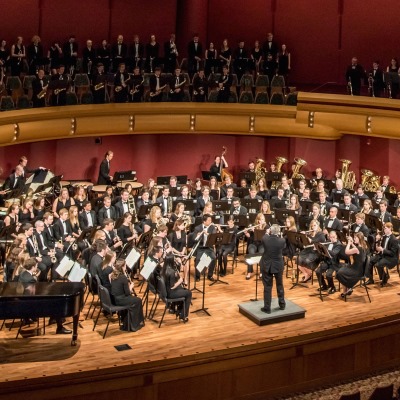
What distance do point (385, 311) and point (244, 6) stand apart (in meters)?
10.6

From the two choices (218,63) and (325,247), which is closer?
(325,247)

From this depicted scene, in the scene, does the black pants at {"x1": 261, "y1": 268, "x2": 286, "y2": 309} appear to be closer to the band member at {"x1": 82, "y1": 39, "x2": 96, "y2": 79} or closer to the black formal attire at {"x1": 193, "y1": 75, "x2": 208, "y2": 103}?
the black formal attire at {"x1": 193, "y1": 75, "x2": 208, "y2": 103}

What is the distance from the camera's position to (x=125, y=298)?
8.25 meters

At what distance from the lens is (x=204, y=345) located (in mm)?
8039

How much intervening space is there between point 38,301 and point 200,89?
8924mm

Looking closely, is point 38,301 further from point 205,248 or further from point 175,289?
point 205,248

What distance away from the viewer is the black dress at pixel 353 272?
31.1 ft

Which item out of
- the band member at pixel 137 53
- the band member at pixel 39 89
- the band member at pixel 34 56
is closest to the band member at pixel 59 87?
the band member at pixel 39 89

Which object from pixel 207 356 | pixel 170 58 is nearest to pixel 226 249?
pixel 207 356

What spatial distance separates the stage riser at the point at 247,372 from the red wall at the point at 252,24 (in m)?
10.0

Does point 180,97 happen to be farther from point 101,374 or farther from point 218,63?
point 101,374

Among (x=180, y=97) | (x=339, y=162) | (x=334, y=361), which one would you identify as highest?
(x=180, y=97)

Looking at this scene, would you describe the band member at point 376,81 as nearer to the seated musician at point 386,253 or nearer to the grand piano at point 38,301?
the seated musician at point 386,253

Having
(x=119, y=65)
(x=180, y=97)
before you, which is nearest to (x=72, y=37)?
(x=119, y=65)
